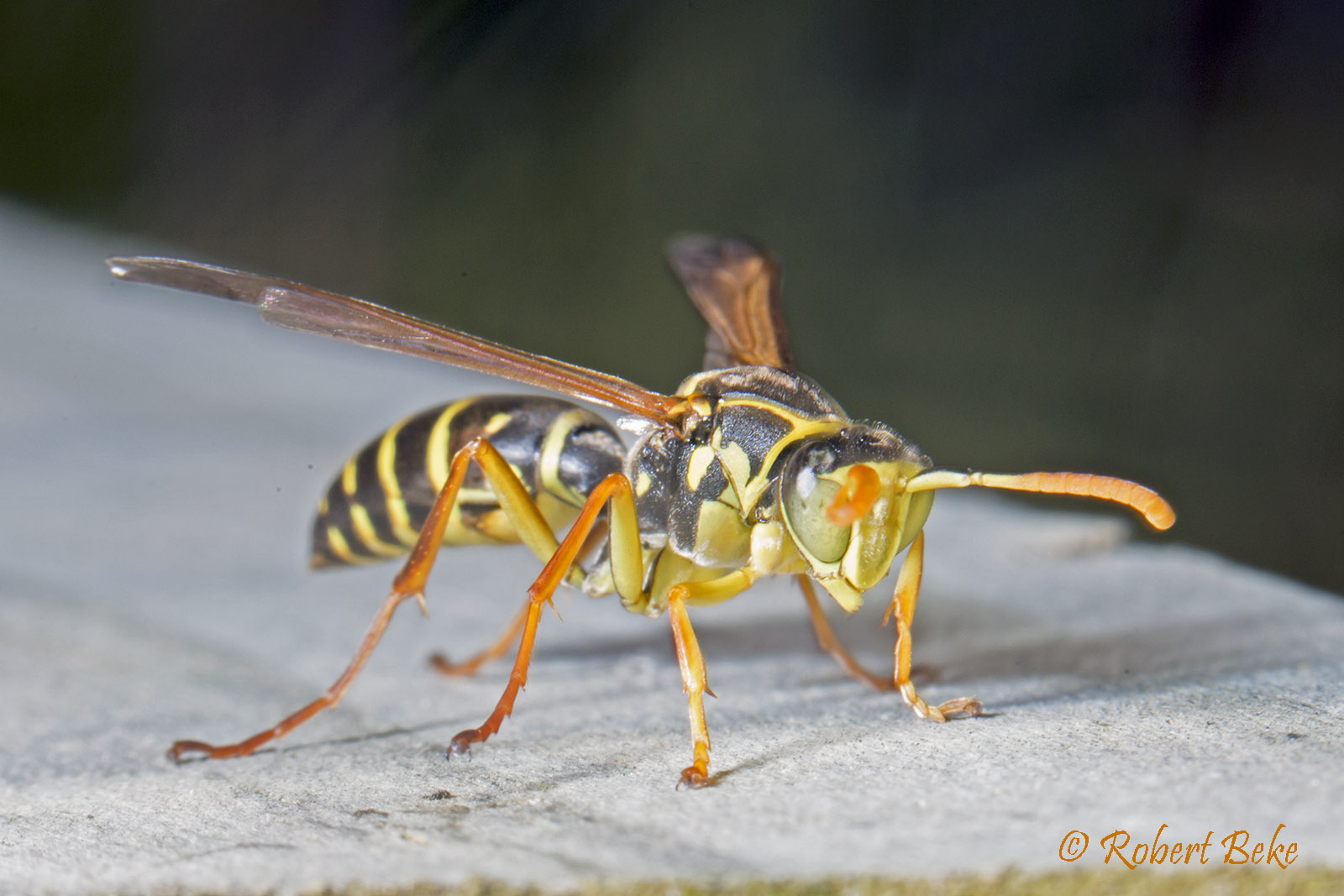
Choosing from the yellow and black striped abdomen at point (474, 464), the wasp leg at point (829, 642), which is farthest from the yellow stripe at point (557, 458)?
the wasp leg at point (829, 642)

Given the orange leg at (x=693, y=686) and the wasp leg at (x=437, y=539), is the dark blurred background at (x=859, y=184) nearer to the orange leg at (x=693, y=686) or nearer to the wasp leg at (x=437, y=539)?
the wasp leg at (x=437, y=539)

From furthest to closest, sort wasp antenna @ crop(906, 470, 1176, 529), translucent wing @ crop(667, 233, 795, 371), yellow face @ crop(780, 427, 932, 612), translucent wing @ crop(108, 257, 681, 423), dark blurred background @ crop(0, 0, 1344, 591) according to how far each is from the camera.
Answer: dark blurred background @ crop(0, 0, 1344, 591)
translucent wing @ crop(667, 233, 795, 371)
translucent wing @ crop(108, 257, 681, 423)
yellow face @ crop(780, 427, 932, 612)
wasp antenna @ crop(906, 470, 1176, 529)

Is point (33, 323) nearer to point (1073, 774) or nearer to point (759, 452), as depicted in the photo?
point (759, 452)

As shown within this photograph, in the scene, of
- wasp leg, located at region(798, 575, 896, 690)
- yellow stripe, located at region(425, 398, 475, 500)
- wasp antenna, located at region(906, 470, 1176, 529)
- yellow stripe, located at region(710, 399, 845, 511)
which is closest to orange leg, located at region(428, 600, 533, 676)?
yellow stripe, located at region(425, 398, 475, 500)

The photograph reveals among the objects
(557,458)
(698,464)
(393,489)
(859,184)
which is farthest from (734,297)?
(859,184)

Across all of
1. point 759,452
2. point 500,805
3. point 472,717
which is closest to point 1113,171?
point 759,452

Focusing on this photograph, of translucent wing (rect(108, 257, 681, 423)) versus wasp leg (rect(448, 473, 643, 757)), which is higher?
translucent wing (rect(108, 257, 681, 423))

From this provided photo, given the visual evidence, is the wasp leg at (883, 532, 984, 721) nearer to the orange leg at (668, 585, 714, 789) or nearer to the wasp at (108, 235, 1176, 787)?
the wasp at (108, 235, 1176, 787)
